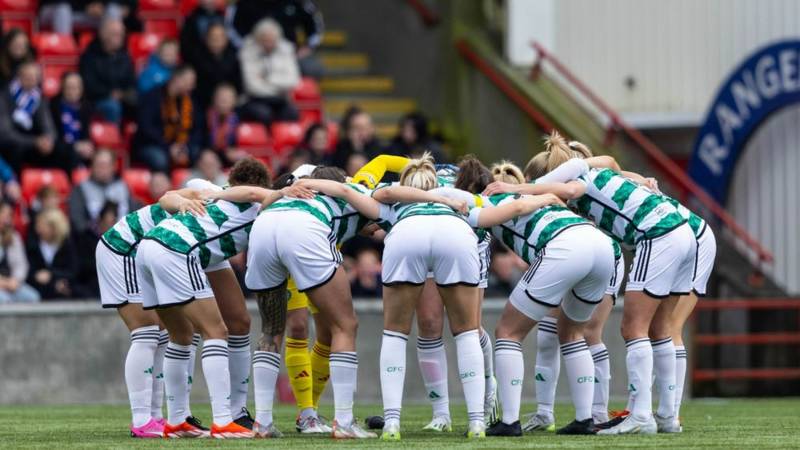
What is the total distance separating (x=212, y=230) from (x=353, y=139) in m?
7.44

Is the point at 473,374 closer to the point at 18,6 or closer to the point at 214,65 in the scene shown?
the point at 214,65

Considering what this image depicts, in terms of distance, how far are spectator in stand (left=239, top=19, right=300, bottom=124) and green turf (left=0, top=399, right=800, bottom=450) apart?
204 inches

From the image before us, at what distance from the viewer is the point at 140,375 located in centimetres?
1087

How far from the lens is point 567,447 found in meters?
9.57

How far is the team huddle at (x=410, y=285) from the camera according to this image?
33.7ft

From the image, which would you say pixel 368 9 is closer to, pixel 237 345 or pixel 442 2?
pixel 442 2

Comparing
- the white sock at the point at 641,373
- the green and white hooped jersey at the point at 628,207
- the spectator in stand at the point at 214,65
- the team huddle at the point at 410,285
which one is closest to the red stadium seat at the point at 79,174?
the spectator in stand at the point at 214,65

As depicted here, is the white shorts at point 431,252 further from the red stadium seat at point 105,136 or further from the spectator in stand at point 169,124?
the red stadium seat at point 105,136

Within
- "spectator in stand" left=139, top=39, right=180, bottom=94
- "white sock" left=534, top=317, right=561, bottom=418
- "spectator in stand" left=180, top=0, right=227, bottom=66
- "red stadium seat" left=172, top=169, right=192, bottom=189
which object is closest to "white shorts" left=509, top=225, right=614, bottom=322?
"white sock" left=534, top=317, right=561, bottom=418

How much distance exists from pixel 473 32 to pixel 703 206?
3.78 meters

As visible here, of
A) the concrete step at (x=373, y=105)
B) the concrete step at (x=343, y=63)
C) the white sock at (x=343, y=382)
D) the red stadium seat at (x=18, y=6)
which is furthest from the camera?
the concrete step at (x=343, y=63)

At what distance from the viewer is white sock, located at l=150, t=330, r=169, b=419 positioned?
1145 cm

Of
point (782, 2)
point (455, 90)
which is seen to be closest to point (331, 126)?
point (455, 90)

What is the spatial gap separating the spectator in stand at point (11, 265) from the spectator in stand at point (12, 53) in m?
2.02
